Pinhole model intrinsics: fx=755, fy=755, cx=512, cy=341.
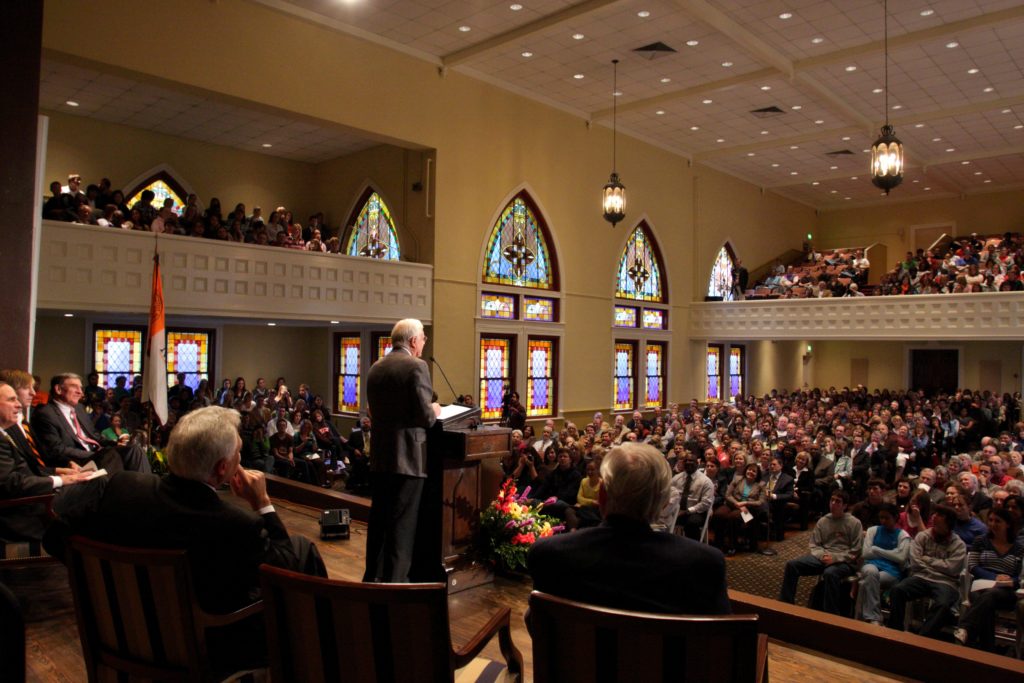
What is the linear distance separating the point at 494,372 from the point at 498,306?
106cm

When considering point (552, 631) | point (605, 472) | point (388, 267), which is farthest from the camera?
point (388, 267)

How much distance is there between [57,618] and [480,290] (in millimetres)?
8611

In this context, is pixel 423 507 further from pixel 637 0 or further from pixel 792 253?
pixel 792 253

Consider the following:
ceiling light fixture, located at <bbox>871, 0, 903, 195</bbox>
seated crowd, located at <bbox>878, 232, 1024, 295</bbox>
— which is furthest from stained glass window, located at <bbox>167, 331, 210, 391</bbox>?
seated crowd, located at <bbox>878, 232, 1024, 295</bbox>

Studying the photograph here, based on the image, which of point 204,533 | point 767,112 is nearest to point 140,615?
point 204,533

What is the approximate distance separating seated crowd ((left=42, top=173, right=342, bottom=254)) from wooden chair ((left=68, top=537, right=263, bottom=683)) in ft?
22.5

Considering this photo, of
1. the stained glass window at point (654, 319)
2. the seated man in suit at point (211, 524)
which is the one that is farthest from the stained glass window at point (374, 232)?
the seated man in suit at point (211, 524)

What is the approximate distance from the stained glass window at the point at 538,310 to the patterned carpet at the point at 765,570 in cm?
578

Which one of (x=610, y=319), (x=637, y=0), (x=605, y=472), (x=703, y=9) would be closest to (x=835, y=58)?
(x=703, y=9)

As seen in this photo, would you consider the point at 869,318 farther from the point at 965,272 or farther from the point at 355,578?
the point at 355,578

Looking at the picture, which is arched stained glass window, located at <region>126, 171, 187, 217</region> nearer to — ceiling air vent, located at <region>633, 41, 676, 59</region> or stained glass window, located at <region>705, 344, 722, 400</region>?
ceiling air vent, located at <region>633, 41, 676, 59</region>

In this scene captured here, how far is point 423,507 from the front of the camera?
12.6ft

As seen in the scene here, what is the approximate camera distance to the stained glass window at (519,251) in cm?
1198

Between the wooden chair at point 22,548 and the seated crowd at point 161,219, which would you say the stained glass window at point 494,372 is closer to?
the seated crowd at point 161,219
